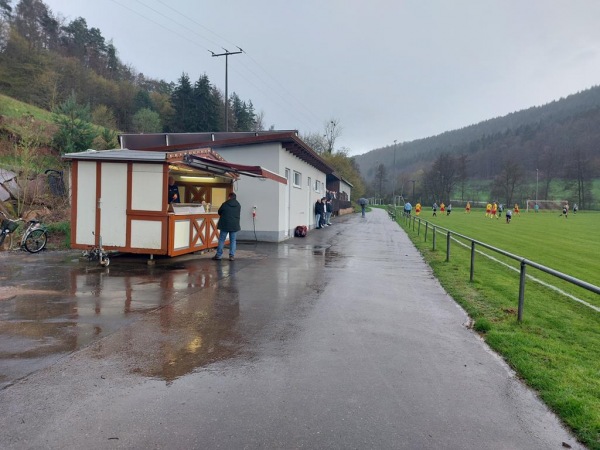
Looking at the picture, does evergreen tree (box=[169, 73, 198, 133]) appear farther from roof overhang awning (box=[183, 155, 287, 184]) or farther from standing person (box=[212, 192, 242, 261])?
standing person (box=[212, 192, 242, 261])

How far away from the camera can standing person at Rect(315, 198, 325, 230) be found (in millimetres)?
24938

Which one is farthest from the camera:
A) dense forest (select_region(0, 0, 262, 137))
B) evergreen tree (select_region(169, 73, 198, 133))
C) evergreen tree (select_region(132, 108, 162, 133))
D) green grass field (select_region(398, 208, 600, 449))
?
evergreen tree (select_region(169, 73, 198, 133))

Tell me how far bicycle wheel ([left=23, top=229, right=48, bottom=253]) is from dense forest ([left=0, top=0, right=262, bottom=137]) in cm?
2826

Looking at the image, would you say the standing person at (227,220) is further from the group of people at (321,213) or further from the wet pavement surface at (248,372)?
the group of people at (321,213)

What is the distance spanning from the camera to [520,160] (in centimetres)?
10956

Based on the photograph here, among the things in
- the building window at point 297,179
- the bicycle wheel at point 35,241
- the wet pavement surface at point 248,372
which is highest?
the building window at point 297,179

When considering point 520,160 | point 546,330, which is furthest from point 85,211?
point 520,160

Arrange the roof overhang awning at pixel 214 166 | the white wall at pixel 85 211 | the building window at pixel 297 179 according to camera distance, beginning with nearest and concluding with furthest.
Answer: the white wall at pixel 85 211 → the roof overhang awning at pixel 214 166 → the building window at pixel 297 179

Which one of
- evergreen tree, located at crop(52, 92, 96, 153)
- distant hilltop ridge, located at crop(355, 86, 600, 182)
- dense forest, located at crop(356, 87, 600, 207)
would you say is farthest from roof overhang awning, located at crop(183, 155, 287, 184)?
distant hilltop ridge, located at crop(355, 86, 600, 182)

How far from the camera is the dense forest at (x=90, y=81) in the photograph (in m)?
38.3

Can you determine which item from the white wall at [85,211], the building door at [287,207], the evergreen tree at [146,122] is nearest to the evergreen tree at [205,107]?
the evergreen tree at [146,122]

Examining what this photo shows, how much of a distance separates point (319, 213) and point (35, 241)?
15.9m

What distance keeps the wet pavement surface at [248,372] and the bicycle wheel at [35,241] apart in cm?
403

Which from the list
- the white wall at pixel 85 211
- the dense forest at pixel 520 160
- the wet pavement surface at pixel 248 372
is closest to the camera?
the wet pavement surface at pixel 248 372
